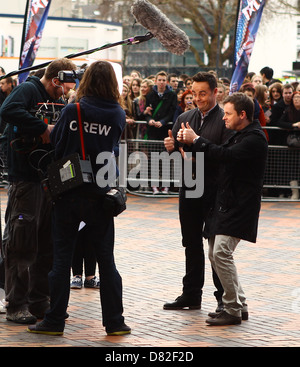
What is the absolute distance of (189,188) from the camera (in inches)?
276

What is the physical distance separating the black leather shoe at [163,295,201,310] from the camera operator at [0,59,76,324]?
1152 millimetres

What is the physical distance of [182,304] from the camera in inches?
280

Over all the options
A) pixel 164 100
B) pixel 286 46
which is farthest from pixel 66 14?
pixel 164 100

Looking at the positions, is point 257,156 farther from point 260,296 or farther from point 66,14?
point 66,14

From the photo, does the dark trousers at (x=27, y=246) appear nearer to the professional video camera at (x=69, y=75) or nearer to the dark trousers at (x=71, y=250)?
the dark trousers at (x=71, y=250)

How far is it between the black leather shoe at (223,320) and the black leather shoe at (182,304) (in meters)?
0.62

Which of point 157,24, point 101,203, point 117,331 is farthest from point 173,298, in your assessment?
point 157,24

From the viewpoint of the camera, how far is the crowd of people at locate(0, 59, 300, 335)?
6.00 m

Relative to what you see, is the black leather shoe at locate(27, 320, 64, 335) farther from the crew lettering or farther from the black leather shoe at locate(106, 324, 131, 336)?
the crew lettering

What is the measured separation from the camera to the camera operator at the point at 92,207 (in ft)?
19.6

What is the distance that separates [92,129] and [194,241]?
5.81 ft

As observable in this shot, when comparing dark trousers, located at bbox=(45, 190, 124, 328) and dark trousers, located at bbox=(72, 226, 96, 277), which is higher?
dark trousers, located at bbox=(45, 190, 124, 328)

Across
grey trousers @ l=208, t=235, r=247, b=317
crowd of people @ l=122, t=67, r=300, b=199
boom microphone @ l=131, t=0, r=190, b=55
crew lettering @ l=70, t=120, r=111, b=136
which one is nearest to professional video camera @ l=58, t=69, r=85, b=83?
crew lettering @ l=70, t=120, r=111, b=136

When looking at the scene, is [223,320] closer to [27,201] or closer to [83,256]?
[27,201]
